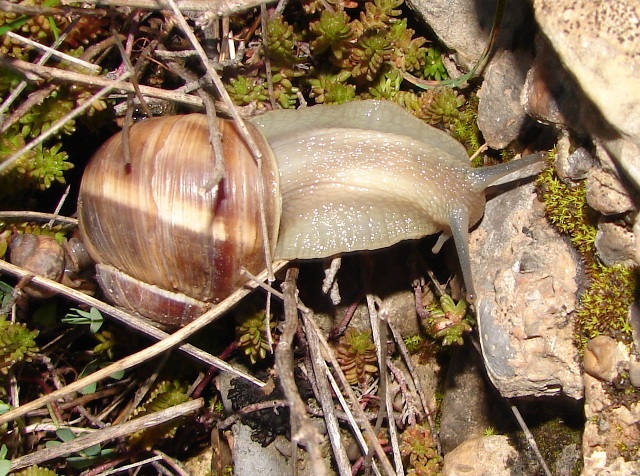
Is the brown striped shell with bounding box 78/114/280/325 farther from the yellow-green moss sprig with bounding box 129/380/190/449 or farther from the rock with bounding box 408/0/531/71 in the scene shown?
the rock with bounding box 408/0/531/71

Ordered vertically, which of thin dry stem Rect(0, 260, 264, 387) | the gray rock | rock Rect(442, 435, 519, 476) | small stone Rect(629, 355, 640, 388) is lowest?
rock Rect(442, 435, 519, 476)

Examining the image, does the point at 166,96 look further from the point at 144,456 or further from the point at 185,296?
the point at 144,456

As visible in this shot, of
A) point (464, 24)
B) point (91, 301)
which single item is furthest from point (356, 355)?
point (464, 24)

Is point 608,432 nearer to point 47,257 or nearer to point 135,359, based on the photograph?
point 135,359

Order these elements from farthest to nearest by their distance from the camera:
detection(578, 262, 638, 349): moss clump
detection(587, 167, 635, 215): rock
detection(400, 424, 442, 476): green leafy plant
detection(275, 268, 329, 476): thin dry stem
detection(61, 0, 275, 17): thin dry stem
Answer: detection(400, 424, 442, 476): green leafy plant, detection(61, 0, 275, 17): thin dry stem, detection(578, 262, 638, 349): moss clump, detection(587, 167, 635, 215): rock, detection(275, 268, 329, 476): thin dry stem

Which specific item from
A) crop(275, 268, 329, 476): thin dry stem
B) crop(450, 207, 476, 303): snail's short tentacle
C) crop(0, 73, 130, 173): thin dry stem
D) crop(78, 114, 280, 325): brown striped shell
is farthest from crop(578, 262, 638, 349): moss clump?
crop(0, 73, 130, 173): thin dry stem

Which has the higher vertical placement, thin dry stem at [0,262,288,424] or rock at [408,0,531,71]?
rock at [408,0,531,71]
